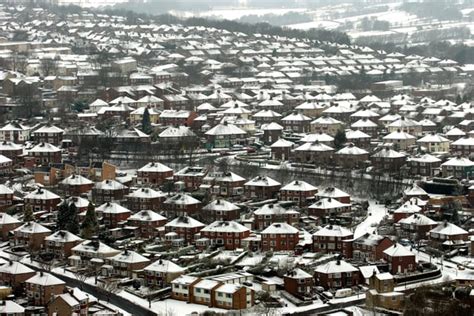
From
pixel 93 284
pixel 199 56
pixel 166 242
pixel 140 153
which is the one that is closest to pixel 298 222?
pixel 166 242

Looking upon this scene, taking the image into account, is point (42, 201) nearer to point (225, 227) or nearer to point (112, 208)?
point (112, 208)

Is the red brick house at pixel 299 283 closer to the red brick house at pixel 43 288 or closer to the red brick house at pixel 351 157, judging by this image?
the red brick house at pixel 43 288

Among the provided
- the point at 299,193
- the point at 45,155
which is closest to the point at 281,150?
the point at 299,193

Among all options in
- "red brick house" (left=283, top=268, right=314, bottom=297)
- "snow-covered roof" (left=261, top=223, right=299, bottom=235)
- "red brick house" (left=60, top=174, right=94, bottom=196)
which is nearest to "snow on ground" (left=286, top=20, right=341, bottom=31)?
"red brick house" (left=60, top=174, right=94, bottom=196)

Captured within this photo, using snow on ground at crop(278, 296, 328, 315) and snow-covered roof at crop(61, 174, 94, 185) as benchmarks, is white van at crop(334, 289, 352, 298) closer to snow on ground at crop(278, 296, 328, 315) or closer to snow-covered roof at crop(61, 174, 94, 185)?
snow on ground at crop(278, 296, 328, 315)

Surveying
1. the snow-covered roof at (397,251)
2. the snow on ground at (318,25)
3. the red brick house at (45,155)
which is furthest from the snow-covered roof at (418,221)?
the snow on ground at (318,25)

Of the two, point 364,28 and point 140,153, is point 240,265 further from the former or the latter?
point 364,28

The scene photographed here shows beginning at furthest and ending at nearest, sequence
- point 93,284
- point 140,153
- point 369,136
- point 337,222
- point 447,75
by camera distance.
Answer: point 447,75
point 369,136
point 140,153
point 337,222
point 93,284
